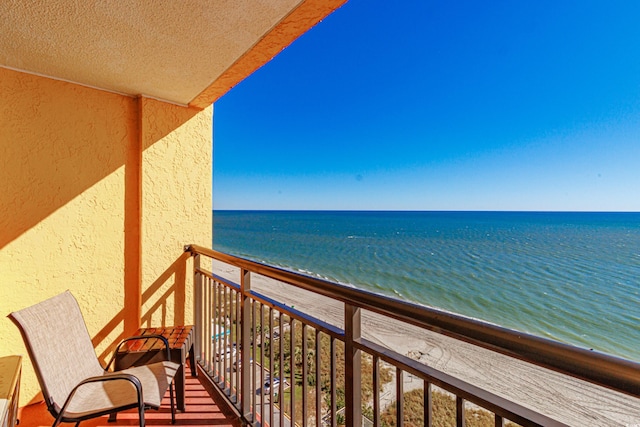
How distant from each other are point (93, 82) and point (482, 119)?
3205 centimetres

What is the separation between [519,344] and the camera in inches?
25.7

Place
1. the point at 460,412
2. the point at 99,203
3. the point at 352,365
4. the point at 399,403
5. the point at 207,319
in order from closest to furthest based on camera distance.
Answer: the point at 460,412, the point at 399,403, the point at 352,365, the point at 99,203, the point at 207,319

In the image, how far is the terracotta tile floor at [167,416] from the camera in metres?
2.02

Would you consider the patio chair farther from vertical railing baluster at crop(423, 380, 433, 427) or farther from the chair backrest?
vertical railing baluster at crop(423, 380, 433, 427)

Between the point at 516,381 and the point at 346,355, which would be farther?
the point at 516,381

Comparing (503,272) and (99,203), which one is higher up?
(99,203)

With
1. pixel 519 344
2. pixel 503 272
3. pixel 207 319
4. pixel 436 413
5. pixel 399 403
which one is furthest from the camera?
pixel 503 272

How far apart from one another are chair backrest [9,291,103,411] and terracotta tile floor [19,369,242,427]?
1.39 feet

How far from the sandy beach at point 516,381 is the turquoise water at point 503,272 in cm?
164

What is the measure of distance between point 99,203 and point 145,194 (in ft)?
1.12

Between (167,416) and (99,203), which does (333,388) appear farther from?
(99,203)

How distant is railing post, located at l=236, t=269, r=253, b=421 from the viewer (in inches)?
73.8

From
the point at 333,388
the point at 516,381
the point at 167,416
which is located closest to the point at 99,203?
the point at 167,416

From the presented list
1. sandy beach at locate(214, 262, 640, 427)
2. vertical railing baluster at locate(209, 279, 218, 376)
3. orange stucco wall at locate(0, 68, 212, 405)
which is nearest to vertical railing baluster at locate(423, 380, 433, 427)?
vertical railing baluster at locate(209, 279, 218, 376)
